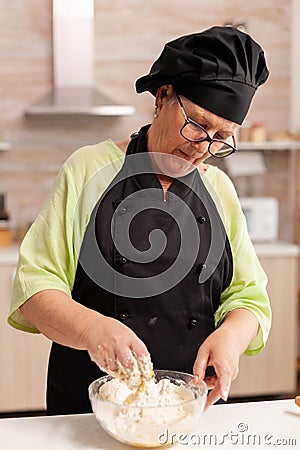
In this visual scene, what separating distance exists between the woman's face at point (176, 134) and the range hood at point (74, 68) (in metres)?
2.12

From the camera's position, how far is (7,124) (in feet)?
12.8

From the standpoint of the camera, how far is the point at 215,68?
1432mm

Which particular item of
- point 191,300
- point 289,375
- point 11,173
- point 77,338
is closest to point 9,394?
point 11,173

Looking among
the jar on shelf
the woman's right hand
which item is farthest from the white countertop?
the jar on shelf

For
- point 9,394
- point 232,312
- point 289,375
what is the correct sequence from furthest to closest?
point 289,375 < point 9,394 < point 232,312

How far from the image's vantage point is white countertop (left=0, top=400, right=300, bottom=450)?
1.32 metres

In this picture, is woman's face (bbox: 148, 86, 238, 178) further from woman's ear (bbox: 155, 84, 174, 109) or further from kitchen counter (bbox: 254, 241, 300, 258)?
kitchen counter (bbox: 254, 241, 300, 258)

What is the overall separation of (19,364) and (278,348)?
129 cm

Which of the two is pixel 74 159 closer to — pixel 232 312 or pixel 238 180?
pixel 232 312

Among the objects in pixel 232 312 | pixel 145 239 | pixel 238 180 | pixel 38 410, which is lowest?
pixel 38 410

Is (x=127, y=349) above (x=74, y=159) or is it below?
below

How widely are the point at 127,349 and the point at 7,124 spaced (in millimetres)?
2831

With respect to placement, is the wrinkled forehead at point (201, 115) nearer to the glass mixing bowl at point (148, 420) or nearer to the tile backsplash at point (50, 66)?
the glass mixing bowl at point (148, 420)

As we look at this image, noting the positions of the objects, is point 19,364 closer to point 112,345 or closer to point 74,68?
point 74,68
